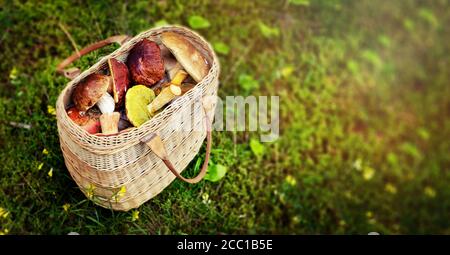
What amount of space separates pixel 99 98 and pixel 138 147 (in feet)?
1.09

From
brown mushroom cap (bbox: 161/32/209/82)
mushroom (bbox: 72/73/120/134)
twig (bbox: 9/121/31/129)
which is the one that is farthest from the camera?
twig (bbox: 9/121/31/129)

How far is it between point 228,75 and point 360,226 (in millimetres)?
1517

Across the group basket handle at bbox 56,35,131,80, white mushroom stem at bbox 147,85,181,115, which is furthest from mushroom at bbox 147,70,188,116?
basket handle at bbox 56,35,131,80

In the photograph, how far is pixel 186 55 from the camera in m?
2.77

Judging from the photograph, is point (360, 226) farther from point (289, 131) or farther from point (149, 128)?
point (149, 128)

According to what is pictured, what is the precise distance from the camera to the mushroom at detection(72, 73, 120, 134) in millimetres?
2512

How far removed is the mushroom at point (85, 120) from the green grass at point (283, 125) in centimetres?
50

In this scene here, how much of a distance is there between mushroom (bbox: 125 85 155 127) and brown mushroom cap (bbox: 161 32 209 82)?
27 centimetres

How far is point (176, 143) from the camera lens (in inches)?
105

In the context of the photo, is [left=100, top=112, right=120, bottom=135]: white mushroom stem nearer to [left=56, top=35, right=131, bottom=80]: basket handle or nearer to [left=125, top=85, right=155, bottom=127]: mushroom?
[left=125, top=85, right=155, bottom=127]: mushroom

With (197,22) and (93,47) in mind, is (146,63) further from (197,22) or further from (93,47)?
(197,22)

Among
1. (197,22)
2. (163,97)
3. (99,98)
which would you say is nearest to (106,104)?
(99,98)

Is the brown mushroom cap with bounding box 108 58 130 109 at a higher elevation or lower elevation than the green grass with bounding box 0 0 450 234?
higher
